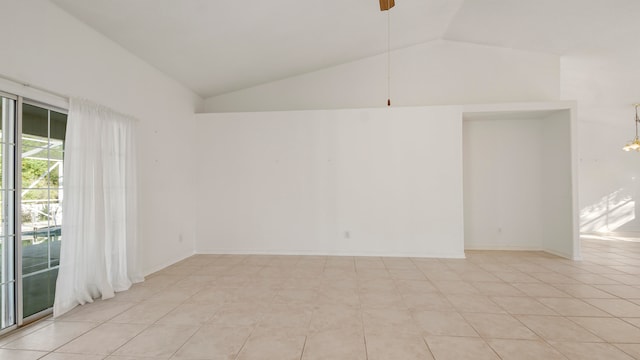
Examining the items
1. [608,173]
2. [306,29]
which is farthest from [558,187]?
[306,29]

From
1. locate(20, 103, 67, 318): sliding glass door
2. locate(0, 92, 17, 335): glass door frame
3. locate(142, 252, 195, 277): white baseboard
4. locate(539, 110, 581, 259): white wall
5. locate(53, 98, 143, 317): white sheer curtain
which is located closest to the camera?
locate(0, 92, 17, 335): glass door frame

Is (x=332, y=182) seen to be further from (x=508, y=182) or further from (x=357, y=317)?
(x=508, y=182)

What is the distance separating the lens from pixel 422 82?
537 centimetres

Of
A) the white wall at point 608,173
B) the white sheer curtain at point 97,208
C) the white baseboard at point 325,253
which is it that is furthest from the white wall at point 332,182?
the white wall at point 608,173

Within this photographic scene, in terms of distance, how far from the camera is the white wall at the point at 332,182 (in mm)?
4836

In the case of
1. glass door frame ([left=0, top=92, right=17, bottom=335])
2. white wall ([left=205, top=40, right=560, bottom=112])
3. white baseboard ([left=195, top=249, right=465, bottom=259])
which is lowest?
white baseboard ([left=195, top=249, right=465, bottom=259])

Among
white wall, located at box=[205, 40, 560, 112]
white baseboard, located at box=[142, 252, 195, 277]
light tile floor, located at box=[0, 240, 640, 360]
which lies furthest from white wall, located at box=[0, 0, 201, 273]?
white wall, located at box=[205, 40, 560, 112]

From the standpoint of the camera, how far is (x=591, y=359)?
1.94 metres

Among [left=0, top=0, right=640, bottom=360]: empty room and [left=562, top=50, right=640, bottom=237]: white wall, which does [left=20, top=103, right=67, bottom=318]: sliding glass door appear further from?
[left=562, top=50, right=640, bottom=237]: white wall

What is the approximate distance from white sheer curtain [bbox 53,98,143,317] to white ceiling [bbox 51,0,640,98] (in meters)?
1.08

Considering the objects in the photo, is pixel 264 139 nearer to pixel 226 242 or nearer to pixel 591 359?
pixel 226 242

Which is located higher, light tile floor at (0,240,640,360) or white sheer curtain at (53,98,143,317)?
white sheer curtain at (53,98,143,317)

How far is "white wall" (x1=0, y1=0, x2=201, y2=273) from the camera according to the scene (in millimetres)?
2428

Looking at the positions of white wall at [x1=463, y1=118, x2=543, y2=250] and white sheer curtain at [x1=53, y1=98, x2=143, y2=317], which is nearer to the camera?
white sheer curtain at [x1=53, y1=98, x2=143, y2=317]
